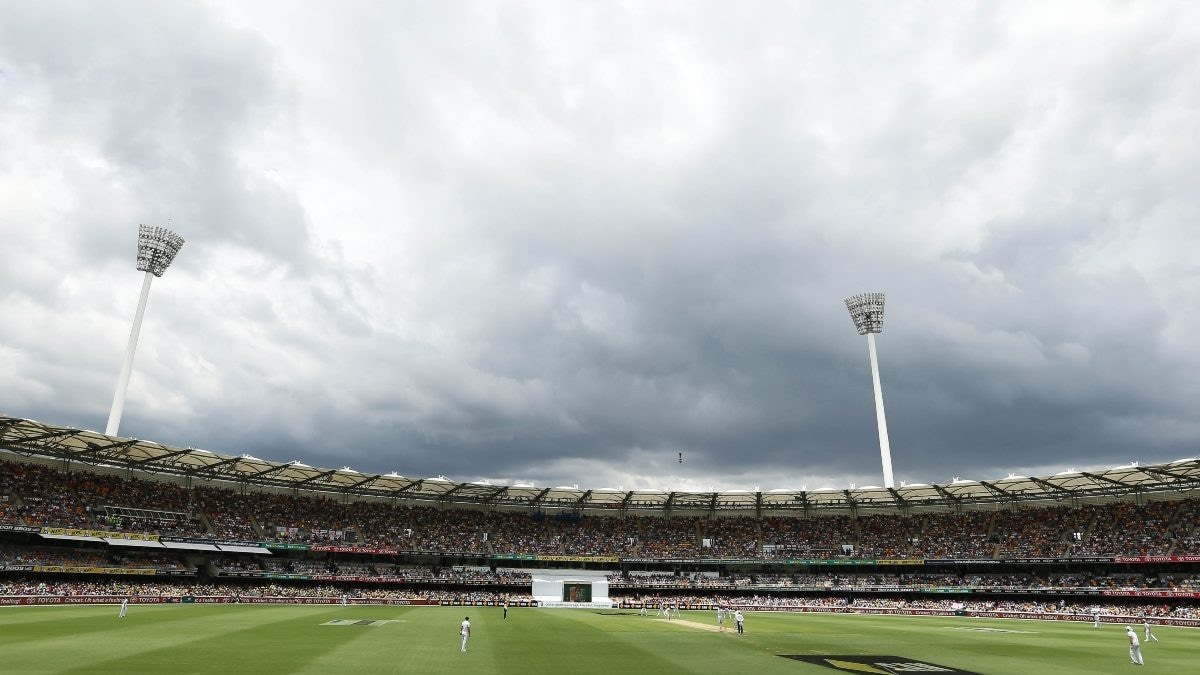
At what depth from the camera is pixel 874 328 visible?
90250 mm

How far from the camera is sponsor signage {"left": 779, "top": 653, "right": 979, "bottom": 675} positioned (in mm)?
23034

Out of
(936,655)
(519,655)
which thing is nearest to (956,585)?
(936,655)

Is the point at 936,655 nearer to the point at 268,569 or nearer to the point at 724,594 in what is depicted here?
the point at 724,594

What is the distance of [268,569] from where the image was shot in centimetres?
7062

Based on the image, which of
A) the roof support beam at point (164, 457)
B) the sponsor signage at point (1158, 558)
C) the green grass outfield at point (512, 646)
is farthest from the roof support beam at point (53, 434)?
the sponsor signage at point (1158, 558)

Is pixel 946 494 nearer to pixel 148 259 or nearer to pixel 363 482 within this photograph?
pixel 363 482

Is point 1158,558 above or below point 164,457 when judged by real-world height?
below

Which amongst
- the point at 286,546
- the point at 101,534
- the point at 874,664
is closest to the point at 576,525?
the point at 286,546

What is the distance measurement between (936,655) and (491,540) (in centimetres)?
6045

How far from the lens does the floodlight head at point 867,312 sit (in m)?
90.4

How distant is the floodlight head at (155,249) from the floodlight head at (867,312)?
268 ft

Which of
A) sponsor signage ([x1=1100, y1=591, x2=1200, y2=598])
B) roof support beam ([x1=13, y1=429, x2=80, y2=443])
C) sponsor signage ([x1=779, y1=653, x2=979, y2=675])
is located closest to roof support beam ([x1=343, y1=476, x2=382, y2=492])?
roof support beam ([x1=13, y1=429, x2=80, y2=443])

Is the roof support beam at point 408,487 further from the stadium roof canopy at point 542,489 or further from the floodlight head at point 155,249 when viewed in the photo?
the floodlight head at point 155,249

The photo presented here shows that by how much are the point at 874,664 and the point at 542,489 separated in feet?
188
